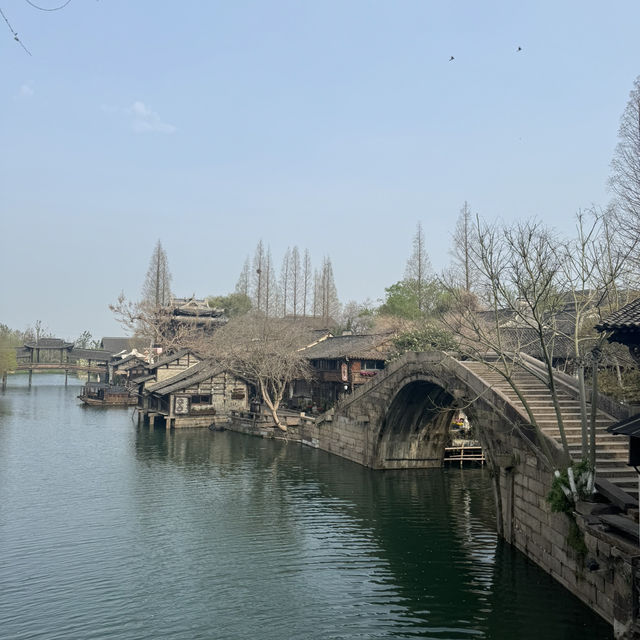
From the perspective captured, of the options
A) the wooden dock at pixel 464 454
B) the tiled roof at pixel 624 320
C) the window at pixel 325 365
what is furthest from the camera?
the window at pixel 325 365

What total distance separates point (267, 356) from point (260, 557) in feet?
90.6

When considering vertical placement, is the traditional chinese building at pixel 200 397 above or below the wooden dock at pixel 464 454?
above

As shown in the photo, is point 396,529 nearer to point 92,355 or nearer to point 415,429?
point 415,429

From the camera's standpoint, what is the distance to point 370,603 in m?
16.5

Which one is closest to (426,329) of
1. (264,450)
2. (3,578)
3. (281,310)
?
(264,450)

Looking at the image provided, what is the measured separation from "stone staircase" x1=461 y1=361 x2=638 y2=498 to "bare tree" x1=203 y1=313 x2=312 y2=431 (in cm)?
2310

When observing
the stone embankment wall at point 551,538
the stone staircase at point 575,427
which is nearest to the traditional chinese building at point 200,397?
the stone staircase at point 575,427

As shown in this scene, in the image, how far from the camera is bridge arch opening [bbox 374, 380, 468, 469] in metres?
32.4

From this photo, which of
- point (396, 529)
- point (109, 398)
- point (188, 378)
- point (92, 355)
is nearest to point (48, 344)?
point (92, 355)

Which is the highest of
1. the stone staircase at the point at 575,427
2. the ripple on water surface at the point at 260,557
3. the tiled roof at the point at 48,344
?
the tiled roof at the point at 48,344

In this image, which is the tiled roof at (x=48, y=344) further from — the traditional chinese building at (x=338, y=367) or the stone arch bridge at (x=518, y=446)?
the stone arch bridge at (x=518, y=446)

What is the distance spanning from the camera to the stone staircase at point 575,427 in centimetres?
1673

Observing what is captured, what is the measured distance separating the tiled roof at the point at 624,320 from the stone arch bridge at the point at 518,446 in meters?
3.20

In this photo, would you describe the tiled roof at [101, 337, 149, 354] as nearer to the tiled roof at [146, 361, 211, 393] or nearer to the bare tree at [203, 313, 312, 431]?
the tiled roof at [146, 361, 211, 393]
